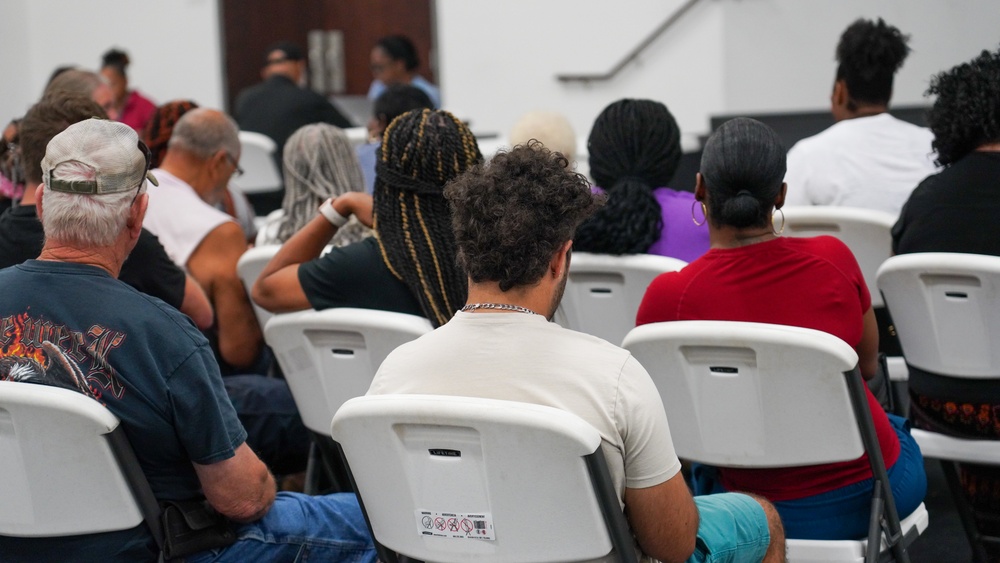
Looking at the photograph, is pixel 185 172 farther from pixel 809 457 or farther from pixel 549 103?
pixel 549 103

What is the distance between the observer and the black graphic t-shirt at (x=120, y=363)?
1.80 m

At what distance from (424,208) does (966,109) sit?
4.48 ft

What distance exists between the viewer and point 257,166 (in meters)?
5.92

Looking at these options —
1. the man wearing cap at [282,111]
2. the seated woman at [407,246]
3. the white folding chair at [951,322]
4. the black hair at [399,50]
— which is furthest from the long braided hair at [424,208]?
the black hair at [399,50]

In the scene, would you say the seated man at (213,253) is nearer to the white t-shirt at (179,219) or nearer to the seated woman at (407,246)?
the white t-shirt at (179,219)

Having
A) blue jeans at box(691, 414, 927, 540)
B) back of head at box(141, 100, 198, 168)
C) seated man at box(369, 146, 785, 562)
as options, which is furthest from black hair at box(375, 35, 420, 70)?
seated man at box(369, 146, 785, 562)

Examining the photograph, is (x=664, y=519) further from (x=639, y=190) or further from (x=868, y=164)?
(x=868, y=164)

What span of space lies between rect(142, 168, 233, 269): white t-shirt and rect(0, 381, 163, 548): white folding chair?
1418 millimetres

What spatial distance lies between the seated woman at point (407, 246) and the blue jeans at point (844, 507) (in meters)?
0.84

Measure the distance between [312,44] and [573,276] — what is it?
26.4 feet

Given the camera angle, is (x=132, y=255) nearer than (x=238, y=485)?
No

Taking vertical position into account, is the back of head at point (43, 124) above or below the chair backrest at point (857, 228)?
above

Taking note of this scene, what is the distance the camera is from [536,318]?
170 cm

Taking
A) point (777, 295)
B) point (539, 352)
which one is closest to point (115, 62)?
point (777, 295)
